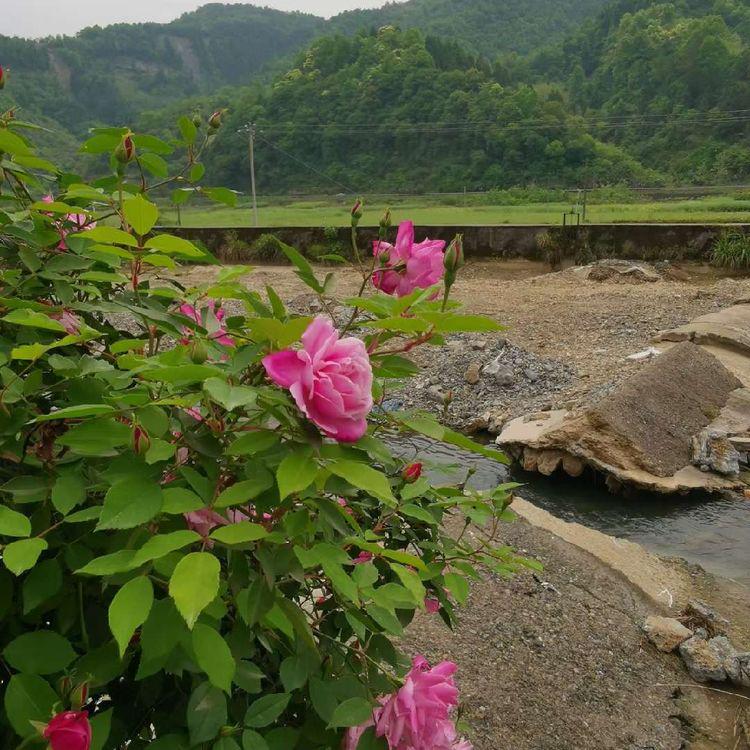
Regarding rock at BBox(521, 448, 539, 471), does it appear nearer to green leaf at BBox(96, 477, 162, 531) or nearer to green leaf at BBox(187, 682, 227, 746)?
green leaf at BBox(187, 682, 227, 746)

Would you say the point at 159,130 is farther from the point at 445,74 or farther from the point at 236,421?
the point at 236,421

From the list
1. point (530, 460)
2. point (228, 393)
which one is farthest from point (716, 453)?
point (228, 393)

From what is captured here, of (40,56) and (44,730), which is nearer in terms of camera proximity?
(44,730)

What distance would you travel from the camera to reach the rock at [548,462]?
6188mm

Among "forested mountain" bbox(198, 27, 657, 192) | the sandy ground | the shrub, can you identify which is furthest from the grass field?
the sandy ground

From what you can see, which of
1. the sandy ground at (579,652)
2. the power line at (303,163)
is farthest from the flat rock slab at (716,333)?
the power line at (303,163)

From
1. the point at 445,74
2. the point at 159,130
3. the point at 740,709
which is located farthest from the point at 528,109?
the point at 740,709

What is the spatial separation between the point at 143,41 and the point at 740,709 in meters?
89.2

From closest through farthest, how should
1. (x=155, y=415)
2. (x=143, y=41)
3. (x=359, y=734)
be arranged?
(x=155, y=415)
(x=359, y=734)
(x=143, y=41)

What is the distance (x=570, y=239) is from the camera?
15.7 meters

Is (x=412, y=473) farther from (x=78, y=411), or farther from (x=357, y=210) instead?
(x=78, y=411)

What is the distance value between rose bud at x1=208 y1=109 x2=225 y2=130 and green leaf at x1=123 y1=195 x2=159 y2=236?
1.21 ft

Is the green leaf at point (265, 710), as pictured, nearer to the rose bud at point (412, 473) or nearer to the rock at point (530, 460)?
the rose bud at point (412, 473)

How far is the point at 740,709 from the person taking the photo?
300 centimetres
